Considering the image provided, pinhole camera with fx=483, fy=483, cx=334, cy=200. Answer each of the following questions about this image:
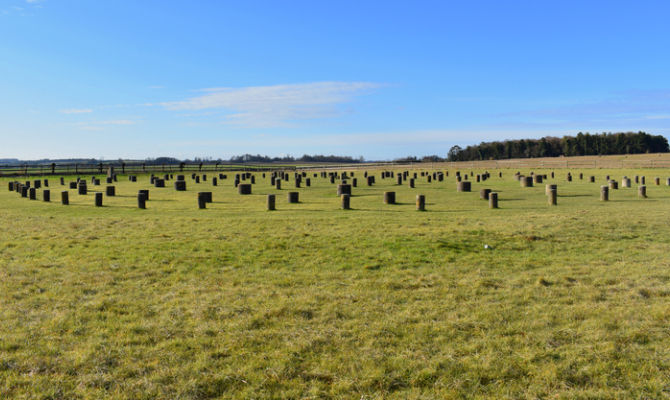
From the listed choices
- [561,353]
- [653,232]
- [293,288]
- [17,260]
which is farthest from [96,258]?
[653,232]

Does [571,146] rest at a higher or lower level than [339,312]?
higher

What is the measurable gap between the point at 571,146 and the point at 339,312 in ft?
409

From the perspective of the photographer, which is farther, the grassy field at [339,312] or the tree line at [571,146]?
the tree line at [571,146]

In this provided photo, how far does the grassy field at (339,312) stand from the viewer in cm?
460

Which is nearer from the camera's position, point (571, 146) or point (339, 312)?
point (339, 312)

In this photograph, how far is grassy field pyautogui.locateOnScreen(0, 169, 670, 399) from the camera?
4602 mm

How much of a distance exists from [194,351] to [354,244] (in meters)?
6.93

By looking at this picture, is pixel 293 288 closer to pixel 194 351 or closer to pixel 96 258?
pixel 194 351

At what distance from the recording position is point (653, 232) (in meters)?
13.3

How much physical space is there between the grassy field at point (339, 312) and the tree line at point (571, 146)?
113403 mm

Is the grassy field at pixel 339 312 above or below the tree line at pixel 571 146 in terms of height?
below

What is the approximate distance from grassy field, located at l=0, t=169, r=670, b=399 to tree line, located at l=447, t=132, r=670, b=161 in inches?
4465

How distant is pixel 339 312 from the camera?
670cm

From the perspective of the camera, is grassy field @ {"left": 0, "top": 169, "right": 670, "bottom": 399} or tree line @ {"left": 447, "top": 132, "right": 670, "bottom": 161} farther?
tree line @ {"left": 447, "top": 132, "right": 670, "bottom": 161}
